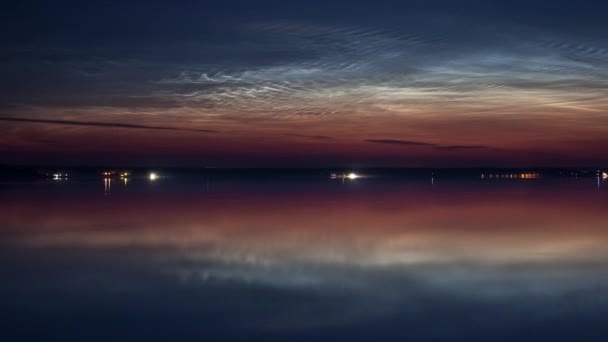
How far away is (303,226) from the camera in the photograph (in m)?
23.0

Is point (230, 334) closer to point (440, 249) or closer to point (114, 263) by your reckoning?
point (114, 263)

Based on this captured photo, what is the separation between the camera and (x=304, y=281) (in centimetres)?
1259

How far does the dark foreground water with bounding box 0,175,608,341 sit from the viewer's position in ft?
30.5

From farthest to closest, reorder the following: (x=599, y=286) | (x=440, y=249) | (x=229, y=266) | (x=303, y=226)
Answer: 1. (x=303, y=226)
2. (x=440, y=249)
3. (x=229, y=266)
4. (x=599, y=286)

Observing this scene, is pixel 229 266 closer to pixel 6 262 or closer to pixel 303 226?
pixel 6 262

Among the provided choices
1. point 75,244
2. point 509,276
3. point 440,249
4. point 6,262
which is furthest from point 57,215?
point 509,276

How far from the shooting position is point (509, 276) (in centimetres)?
1320

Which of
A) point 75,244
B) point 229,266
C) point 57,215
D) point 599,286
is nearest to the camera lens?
point 599,286

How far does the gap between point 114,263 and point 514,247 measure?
10308 mm

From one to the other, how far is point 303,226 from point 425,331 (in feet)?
45.7

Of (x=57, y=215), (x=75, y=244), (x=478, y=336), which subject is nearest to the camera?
(x=478, y=336)

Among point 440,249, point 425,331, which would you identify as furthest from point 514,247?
point 425,331

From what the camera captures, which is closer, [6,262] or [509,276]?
[509,276]

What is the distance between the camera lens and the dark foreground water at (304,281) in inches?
366
